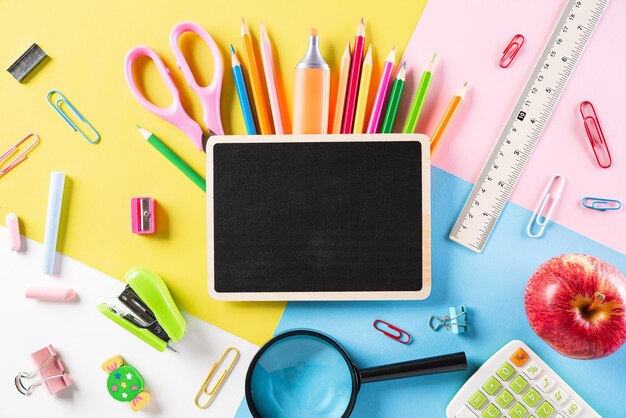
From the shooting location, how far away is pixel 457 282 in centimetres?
97

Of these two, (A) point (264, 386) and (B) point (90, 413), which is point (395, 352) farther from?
(B) point (90, 413)

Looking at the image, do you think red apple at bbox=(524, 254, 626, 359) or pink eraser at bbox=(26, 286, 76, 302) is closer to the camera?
red apple at bbox=(524, 254, 626, 359)

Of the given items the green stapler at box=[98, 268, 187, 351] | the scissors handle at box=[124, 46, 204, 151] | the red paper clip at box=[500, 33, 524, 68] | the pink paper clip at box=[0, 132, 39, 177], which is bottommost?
the green stapler at box=[98, 268, 187, 351]

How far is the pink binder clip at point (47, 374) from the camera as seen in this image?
3.26 ft

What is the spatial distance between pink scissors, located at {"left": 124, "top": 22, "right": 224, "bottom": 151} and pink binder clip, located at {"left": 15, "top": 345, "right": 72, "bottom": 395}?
50cm

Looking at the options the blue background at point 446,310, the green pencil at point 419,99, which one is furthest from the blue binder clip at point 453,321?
the green pencil at point 419,99

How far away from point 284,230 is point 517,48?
550 mm

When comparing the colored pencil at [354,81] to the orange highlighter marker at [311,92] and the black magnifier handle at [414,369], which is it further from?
the black magnifier handle at [414,369]

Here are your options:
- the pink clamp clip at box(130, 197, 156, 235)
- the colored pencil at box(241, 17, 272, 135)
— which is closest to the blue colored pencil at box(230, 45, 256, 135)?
the colored pencil at box(241, 17, 272, 135)

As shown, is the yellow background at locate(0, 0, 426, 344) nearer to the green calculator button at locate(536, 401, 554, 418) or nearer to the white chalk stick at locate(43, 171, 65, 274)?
the white chalk stick at locate(43, 171, 65, 274)

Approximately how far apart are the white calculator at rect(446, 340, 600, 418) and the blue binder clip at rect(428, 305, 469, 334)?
0.07m

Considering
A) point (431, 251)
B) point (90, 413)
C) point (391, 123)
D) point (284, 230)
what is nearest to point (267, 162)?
point (284, 230)

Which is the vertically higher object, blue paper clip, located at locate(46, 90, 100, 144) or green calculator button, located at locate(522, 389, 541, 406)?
blue paper clip, located at locate(46, 90, 100, 144)

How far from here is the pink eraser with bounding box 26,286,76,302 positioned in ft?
3.24
